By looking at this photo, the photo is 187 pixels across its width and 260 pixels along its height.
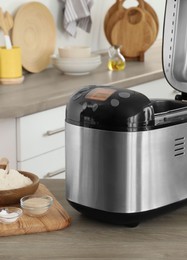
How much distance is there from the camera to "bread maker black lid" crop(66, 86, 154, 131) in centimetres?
147

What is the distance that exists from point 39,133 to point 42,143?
0.05 metres

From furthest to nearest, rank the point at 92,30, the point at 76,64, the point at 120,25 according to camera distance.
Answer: the point at 92,30
the point at 120,25
the point at 76,64

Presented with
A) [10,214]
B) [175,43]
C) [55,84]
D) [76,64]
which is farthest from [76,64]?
[10,214]

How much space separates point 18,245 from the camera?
1.43m

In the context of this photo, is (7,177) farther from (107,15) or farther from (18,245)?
(107,15)

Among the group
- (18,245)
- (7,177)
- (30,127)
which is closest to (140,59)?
(30,127)

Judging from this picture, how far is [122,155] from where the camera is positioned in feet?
4.84

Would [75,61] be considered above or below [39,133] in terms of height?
above

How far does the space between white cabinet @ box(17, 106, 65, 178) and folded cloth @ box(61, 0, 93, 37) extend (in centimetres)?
92

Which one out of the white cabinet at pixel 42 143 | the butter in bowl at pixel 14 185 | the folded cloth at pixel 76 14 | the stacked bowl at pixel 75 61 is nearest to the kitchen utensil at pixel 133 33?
the folded cloth at pixel 76 14

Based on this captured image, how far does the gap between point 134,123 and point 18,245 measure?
34 cm

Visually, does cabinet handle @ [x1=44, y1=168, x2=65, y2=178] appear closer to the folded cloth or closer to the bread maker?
the folded cloth

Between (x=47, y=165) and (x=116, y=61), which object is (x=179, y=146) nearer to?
(x=47, y=165)

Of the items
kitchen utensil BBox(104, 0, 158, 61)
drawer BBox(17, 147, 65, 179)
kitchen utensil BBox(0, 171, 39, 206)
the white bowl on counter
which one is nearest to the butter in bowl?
kitchen utensil BBox(0, 171, 39, 206)
